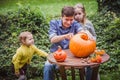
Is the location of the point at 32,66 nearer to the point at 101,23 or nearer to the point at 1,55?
the point at 1,55

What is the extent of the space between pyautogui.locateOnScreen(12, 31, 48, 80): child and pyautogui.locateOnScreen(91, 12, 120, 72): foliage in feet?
6.61

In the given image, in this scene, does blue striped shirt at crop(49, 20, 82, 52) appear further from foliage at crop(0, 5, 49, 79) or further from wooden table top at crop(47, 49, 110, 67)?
foliage at crop(0, 5, 49, 79)

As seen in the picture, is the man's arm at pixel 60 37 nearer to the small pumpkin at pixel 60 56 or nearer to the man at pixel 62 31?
the man at pixel 62 31

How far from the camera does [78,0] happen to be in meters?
15.0

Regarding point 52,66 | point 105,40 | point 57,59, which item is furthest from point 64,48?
point 105,40

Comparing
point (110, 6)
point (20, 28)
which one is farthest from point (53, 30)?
point (110, 6)

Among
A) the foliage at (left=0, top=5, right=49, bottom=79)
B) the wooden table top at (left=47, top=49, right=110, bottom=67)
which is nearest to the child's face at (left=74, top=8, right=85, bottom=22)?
the wooden table top at (left=47, top=49, right=110, bottom=67)

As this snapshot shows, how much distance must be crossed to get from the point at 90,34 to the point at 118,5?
527 cm

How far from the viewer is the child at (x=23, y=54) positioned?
620 cm

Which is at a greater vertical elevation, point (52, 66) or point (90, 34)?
point (90, 34)

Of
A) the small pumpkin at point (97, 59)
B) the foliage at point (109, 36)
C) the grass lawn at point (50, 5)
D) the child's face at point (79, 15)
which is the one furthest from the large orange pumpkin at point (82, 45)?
the grass lawn at point (50, 5)

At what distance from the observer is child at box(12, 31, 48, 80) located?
620 centimetres

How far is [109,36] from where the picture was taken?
9453 millimetres

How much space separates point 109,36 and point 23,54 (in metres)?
3.72
